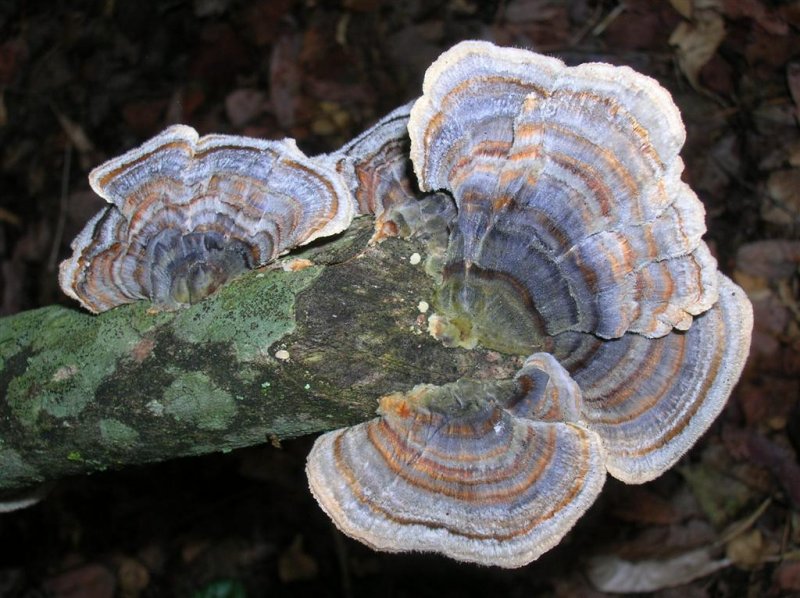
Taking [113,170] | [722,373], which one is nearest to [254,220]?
[113,170]

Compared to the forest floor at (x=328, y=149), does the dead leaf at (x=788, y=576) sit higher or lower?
lower

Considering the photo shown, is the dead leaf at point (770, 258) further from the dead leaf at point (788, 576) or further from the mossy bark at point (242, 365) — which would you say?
the mossy bark at point (242, 365)

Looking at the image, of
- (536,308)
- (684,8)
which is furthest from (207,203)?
(684,8)

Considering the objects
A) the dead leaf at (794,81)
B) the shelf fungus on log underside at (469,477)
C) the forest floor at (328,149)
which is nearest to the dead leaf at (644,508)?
the forest floor at (328,149)

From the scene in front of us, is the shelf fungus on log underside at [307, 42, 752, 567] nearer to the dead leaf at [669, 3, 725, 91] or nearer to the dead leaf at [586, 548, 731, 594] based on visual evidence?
the dead leaf at [586, 548, 731, 594]

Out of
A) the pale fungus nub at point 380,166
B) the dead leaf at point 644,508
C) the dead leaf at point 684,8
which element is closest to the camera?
the pale fungus nub at point 380,166

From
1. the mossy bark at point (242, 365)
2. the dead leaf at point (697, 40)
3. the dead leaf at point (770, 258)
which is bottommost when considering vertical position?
the dead leaf at point (770, 258)

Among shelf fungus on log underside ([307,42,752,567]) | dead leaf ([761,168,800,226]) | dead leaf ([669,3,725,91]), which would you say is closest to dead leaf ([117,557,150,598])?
shelf fungus on log underside ([307,42,752,567])

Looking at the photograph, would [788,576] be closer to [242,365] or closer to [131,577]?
[242,365]
